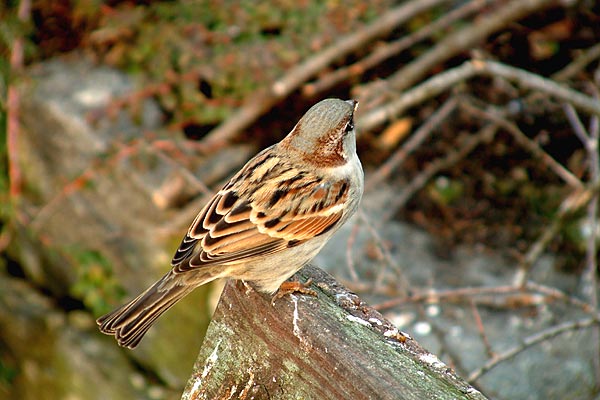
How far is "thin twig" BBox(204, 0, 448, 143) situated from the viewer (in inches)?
210

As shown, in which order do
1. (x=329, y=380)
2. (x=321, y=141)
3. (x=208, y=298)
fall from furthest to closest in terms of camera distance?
1. (x=208, y=298)
2. (x=321, y=141)
3. (x=329, y=380)

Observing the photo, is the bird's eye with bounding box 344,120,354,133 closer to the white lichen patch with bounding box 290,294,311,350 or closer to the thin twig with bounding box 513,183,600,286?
the white lichen patch with bounding box 290,294,311,350

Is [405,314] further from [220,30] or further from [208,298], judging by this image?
[220,30]

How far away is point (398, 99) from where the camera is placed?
486 cm

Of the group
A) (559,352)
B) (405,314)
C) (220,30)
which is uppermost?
(220,30)

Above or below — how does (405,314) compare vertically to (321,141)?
below

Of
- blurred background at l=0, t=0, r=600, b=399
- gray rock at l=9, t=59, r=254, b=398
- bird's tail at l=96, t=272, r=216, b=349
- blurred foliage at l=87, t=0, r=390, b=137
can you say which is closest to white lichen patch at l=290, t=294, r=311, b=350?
bird's tail at l=96, t=272, r=216, b=349

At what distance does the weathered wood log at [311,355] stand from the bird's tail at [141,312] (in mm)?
537

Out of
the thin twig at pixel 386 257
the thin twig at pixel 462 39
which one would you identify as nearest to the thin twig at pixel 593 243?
the thin twig at pixel 462 39

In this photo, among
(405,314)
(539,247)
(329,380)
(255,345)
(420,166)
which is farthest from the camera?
(420,166)

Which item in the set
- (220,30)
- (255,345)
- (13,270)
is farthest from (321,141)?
(13,270)

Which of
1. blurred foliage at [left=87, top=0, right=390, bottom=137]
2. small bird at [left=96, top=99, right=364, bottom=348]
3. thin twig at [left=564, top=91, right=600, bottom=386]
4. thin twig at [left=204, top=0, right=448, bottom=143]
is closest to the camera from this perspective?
small bird at [left=96, top=99, right=364, bottom=348]

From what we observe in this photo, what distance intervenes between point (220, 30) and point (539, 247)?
2674 mm

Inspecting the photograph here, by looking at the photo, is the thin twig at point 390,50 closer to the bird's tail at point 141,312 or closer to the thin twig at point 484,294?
the thin twig at point 484,294
